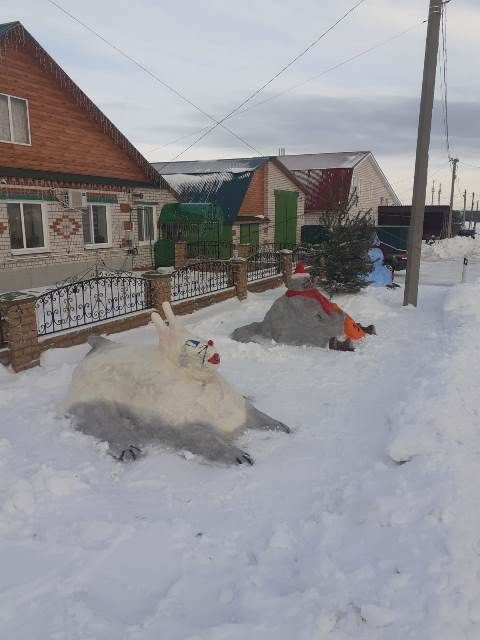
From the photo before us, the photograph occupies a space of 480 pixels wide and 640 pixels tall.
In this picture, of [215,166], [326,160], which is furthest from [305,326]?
[326,160]

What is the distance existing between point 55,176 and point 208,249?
21.7 ft

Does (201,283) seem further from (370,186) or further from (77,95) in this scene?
(370,186)

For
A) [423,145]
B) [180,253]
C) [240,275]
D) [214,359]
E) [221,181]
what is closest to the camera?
[214,359]

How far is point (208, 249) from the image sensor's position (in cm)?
1852

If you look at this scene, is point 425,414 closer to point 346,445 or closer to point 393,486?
point 346,445

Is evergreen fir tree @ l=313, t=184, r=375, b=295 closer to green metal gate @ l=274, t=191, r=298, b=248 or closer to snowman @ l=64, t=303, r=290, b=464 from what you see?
snowman @ l=64, t=303, r=290, b=464

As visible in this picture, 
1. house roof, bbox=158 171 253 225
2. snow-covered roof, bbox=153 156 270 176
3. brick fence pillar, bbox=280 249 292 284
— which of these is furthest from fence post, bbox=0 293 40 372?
snow-covered roof, bbox=153 156 270 176

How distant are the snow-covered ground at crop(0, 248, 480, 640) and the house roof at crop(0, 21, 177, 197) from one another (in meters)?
10.4

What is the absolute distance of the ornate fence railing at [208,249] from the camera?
1819 cm

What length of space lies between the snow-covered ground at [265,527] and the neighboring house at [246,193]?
13951 millimetres

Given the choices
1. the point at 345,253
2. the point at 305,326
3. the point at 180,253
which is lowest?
the point at 305,326

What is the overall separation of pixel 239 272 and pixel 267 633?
10.5 metres

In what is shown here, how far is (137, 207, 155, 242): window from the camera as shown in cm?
1748

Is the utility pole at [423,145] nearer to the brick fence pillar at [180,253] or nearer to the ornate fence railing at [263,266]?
the ornate fence railing at [263,266]
